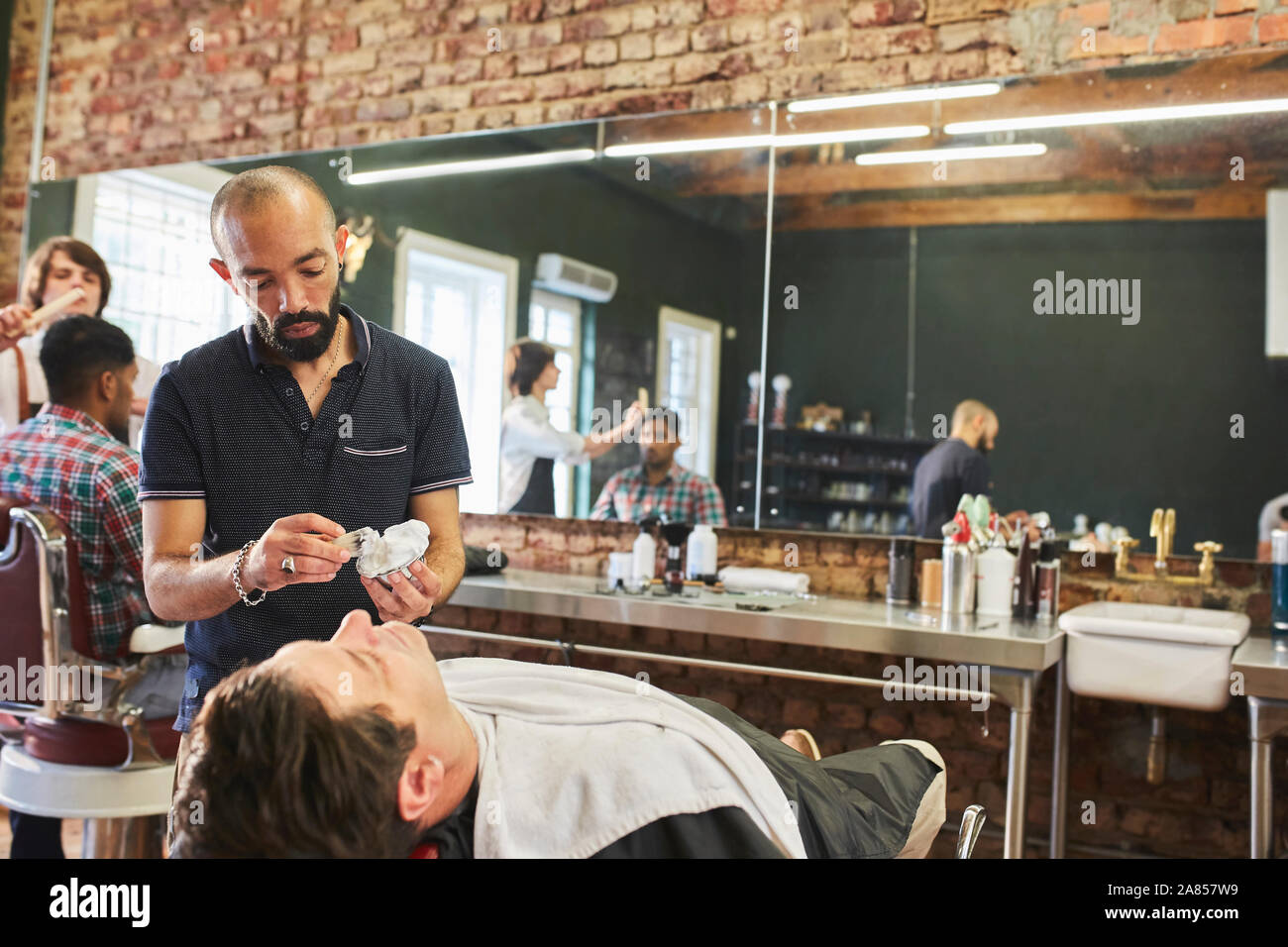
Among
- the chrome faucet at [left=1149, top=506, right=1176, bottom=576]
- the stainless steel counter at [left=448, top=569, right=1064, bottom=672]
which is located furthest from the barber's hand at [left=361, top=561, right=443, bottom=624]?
the chrome faucet at [left=1149, top=506, right=1176, bottom=576]

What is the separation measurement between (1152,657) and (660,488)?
1502 mm

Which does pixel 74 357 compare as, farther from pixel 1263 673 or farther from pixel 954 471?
pixel 1263 673

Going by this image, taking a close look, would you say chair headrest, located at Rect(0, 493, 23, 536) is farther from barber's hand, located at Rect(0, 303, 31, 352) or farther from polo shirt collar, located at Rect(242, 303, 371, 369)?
barber's hand, located at Rect(0, 303, 31, 352)

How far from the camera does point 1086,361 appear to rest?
2.80 m

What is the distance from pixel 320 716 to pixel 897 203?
7.83 ft

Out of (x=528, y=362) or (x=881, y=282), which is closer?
(x=881, y=282)

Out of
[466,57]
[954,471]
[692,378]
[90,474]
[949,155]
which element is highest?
[466,57]

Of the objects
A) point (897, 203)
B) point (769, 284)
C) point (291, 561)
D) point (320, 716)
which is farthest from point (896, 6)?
point (320, 716)

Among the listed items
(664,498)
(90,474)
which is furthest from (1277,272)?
(90,474)

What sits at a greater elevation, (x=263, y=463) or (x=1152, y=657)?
(x=263, y=463)

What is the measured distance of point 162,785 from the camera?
6.98 feet

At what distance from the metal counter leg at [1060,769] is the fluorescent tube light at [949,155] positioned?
1378mm

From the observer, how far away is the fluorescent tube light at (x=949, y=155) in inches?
113

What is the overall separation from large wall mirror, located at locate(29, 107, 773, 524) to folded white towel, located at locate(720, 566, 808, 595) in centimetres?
21
